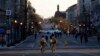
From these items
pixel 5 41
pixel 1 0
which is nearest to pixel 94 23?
pixel 1 0

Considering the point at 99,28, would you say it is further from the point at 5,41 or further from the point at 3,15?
the point at 5,41

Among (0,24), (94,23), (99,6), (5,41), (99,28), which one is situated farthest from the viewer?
(94,23)

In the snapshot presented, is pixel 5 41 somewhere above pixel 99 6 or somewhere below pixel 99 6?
below

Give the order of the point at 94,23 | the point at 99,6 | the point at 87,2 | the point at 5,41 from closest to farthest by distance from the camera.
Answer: the point at 5,41 → the point at 99,6 → the point at 94,23 → the point at 87,2

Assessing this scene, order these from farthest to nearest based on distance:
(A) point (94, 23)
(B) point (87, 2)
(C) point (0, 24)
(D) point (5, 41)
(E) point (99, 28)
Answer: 1. (B) point (87, 2)
2. (A) point (94, 23)
3. (E) point (99, 28)
4. (C) point (0, 24)
5. (D) point (5, 41)

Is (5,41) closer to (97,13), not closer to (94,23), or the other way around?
(97,13)

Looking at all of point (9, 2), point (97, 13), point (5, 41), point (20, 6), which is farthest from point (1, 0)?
point (5, 41)

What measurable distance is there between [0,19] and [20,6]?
162 feet

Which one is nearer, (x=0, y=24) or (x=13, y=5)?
(x=0, y=24)

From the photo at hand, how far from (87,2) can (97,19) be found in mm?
39120

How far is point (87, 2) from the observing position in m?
182

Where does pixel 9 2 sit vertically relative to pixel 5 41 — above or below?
above

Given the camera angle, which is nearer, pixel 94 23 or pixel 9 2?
pixel 9 2

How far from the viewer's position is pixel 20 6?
152 metres
